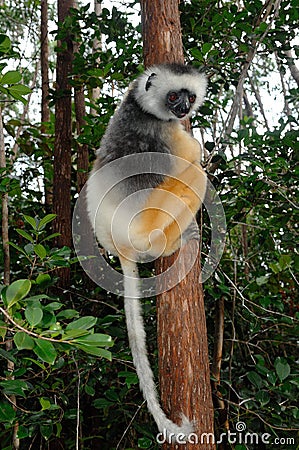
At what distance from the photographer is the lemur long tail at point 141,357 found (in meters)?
2.06

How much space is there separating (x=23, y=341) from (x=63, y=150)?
316 centimetres

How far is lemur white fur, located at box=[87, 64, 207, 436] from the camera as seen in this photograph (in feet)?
8.05

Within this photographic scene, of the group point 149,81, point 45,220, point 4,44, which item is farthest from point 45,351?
point 149,81

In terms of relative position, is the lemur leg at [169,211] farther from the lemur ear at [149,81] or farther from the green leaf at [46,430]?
the green leaf at [46,430]

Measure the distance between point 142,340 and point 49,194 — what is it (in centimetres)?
303

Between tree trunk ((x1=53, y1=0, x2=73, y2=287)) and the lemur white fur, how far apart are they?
133 centimetres

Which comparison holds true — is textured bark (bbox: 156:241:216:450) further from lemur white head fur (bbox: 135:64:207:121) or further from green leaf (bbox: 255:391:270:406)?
lemur white head fur (bbox: 135:64:207:121)

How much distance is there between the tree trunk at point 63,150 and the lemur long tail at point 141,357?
1.66 metres

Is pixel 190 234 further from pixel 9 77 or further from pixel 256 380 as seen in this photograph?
pixel 9 77

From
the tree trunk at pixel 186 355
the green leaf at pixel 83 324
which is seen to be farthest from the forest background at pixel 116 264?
the tree trunk at pixel 186 355

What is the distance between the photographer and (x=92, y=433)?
4.05 m

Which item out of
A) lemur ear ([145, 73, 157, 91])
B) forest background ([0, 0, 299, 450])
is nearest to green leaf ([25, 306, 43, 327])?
forest background ([0, 0, 299, 450])

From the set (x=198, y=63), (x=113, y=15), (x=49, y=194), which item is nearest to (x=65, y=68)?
A: (x=113, y=15)

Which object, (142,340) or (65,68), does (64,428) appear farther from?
(65,68)
